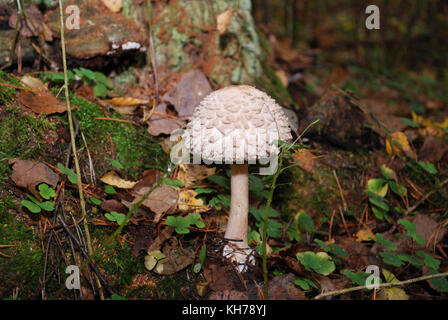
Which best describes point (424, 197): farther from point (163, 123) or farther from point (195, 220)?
point (163, 123)

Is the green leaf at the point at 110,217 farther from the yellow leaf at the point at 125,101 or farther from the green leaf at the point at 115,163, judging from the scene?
the yellow leaf at the point at 125,101

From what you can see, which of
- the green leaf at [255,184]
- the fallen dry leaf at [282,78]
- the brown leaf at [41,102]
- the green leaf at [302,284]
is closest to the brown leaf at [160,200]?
the green leaf at [255,184]

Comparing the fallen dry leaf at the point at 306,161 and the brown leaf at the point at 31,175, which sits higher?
the brown leaf at the point at 31,175

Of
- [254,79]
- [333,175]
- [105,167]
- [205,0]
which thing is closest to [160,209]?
[105,167]

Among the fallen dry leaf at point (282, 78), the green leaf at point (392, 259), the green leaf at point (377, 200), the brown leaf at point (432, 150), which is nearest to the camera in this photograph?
the green leaf at point (392, 259)

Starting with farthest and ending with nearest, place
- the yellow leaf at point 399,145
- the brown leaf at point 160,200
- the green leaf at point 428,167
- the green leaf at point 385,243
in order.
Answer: the yellow leaf at point 399,145
the green leaf at point 428,167
the green leaf at point 385,243
the brown leaf at point 160,200

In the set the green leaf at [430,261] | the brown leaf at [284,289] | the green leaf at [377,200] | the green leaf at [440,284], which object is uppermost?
the green leaf at [377,200]

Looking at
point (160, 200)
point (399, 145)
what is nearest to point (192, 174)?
point (160, 200)
